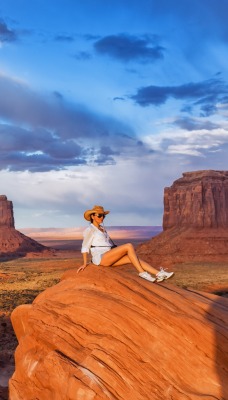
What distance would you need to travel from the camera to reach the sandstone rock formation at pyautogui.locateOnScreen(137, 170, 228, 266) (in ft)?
266

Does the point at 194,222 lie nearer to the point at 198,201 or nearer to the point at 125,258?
the point at 198,201

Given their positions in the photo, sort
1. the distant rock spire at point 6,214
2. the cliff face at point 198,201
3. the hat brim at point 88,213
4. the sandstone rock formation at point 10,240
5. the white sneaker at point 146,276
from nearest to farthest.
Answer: the white sneaker at point 146,276 < the hat brim at point 88,213 < the cliff face at point 198,201 < the sandstone rock formation at point 10,240 < the distant rock spire at point 6,214

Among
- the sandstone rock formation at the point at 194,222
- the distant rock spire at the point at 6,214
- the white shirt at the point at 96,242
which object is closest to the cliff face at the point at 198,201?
the sandstone rock formation at the point at 194,222

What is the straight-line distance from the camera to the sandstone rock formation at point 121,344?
748 cm

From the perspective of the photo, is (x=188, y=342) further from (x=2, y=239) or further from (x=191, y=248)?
(x=2, y=239)

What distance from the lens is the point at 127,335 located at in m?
8.19

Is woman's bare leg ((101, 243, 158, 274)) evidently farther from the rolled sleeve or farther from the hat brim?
the hat brim

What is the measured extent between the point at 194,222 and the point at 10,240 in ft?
149

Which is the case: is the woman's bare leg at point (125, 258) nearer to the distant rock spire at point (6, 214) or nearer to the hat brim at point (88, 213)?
the hat brim at point (88, 213)

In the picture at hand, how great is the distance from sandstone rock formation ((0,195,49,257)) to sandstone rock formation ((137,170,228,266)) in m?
31.3

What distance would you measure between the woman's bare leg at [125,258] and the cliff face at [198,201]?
8702 centimetres

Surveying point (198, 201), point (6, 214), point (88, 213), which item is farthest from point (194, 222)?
point (88, 213)

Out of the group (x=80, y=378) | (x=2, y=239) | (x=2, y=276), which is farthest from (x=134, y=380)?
(x=2, y=239)

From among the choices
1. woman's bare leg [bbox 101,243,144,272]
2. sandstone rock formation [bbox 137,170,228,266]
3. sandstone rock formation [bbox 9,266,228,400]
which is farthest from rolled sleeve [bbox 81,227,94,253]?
sandstone rock formation [bbox 137,170,228,266]
